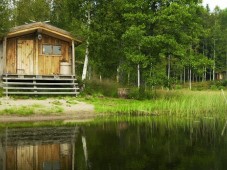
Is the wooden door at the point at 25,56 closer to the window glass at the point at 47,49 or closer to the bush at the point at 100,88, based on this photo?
the window glass at the point at 47,49

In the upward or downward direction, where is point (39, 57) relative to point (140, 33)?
downward

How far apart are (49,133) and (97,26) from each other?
641 inches

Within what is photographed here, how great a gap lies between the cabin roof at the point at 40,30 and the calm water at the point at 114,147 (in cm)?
1262

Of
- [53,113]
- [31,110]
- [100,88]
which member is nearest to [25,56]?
[100,88]

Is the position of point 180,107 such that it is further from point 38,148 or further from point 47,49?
point 47,49

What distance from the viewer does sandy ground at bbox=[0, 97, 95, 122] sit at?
749 inches

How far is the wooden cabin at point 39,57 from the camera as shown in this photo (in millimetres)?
26109

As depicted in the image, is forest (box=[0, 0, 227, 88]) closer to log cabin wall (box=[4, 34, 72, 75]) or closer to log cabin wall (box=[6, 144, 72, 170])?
log cabin wall (box=[4, 34, 72, 75])

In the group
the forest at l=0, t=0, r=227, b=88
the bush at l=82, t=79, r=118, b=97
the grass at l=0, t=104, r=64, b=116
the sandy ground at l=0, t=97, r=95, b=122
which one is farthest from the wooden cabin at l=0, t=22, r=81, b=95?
the grass at l=0, t=104, r=64, b=116

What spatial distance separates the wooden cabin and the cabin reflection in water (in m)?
11.7

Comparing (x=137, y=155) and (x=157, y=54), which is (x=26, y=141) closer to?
(x=137, y=155)

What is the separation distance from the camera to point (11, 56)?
27.3 m

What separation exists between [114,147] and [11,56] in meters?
18.8

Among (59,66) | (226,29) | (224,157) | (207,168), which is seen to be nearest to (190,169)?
(207,168)
